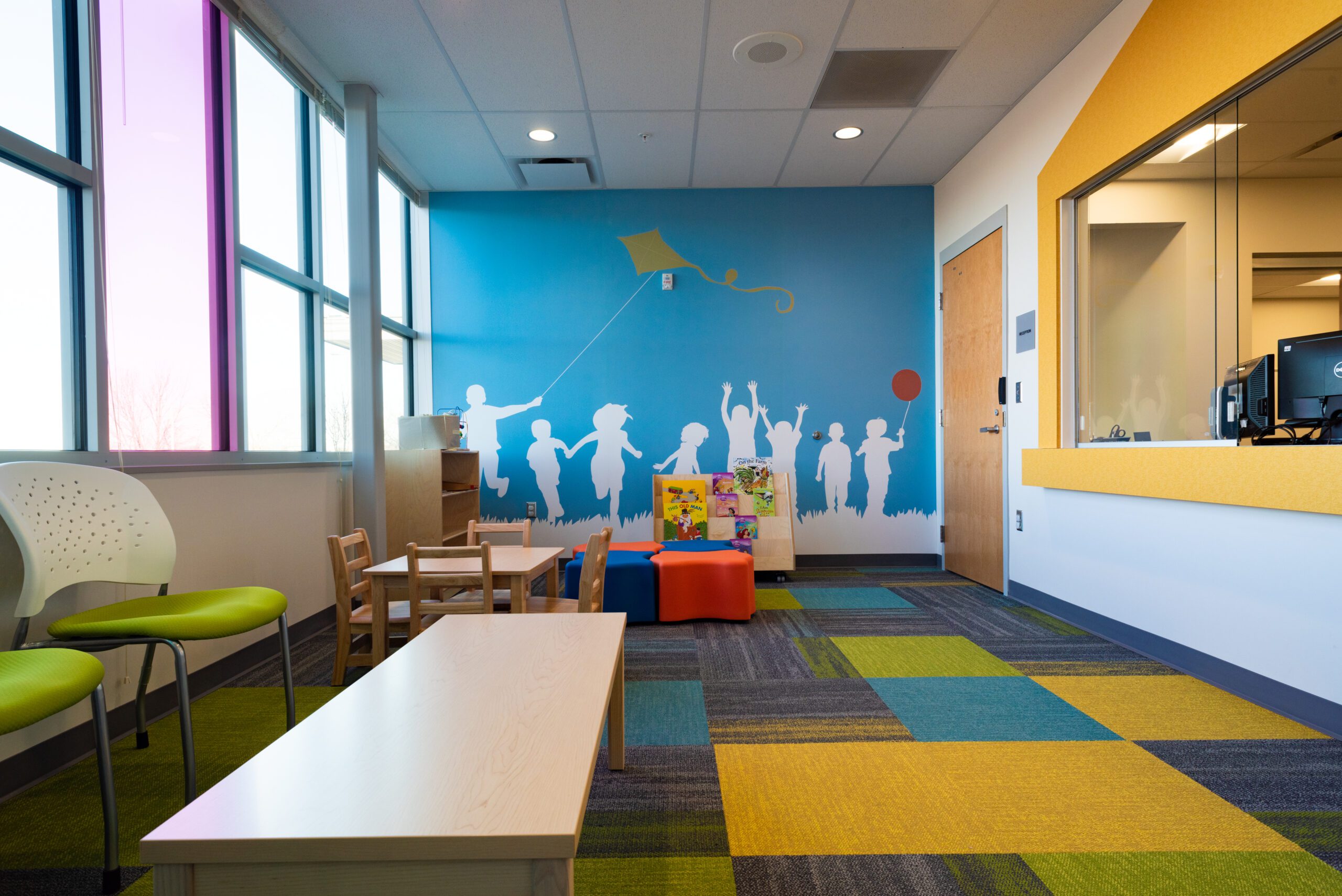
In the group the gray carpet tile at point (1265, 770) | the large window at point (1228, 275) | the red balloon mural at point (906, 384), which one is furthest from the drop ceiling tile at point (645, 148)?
the gray carpet tile at point (1265, 770)

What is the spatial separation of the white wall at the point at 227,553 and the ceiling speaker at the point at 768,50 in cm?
340

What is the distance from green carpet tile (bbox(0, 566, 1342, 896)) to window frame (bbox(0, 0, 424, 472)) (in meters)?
1.06

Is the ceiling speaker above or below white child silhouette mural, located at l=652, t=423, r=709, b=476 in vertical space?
above

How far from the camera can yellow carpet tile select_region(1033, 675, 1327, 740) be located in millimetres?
2441

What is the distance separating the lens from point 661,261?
6008 mm

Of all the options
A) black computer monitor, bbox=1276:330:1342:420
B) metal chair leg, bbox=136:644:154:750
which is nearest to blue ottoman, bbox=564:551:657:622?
metal chair leg, bbox=136:644:154:750

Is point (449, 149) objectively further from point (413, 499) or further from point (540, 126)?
point (413, 499)

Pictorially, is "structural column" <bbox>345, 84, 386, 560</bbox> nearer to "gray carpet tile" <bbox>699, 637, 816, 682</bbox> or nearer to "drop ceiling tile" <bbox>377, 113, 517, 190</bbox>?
"drop ceiling tile" <bbox>377, 113, 517, 190</bbox>

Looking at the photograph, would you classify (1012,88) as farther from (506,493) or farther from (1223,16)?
(506,493)

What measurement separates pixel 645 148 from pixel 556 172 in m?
0.84

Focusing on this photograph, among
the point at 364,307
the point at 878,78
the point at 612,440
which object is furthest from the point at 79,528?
the point at 878,78

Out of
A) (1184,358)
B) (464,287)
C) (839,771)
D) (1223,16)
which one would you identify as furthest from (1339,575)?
(464,287)

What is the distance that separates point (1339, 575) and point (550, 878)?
2.89m

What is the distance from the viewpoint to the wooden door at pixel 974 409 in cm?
489
